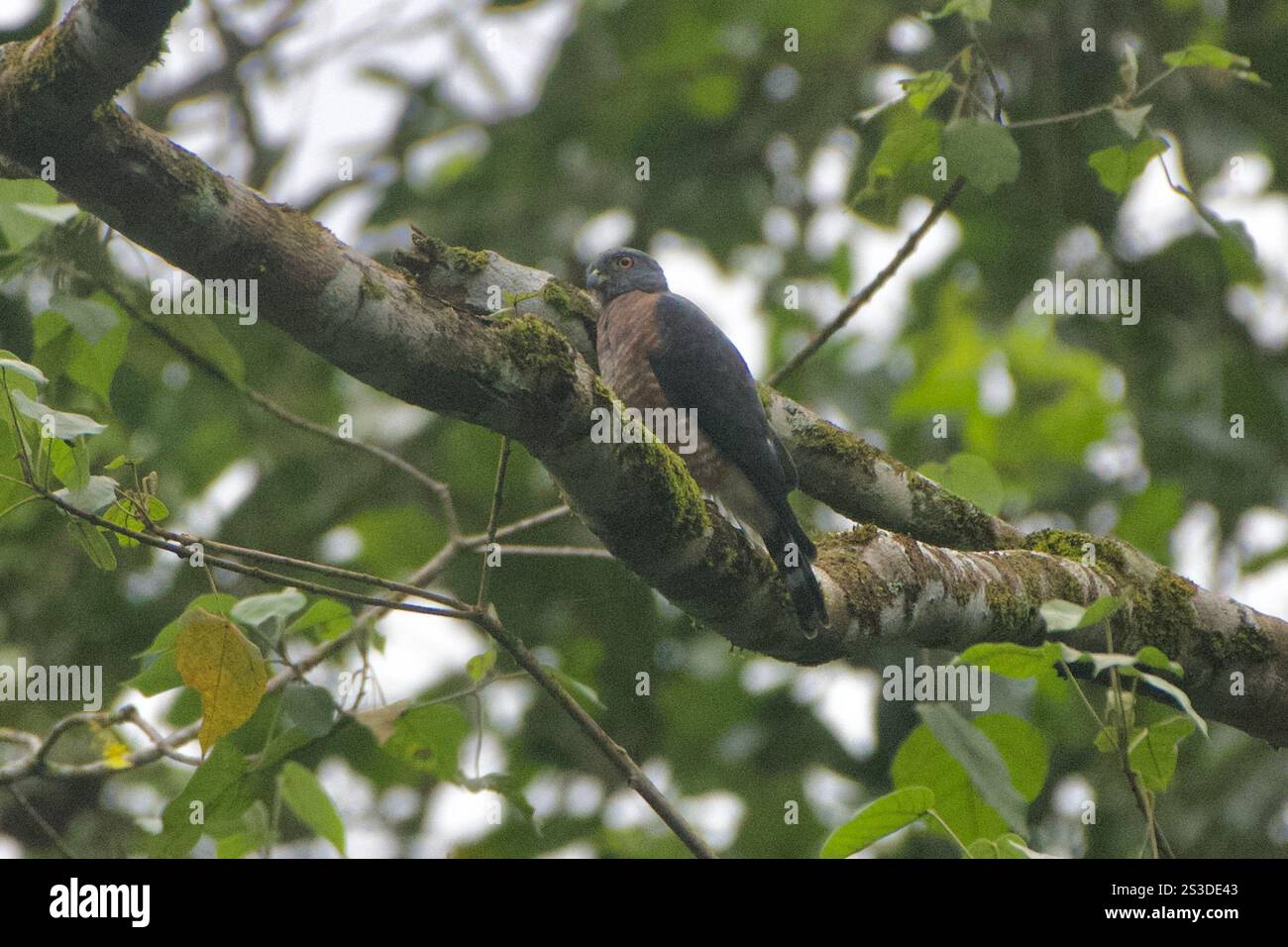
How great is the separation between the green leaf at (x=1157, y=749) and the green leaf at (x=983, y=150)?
4.83ft

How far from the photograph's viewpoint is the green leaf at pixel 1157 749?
2.94 meters

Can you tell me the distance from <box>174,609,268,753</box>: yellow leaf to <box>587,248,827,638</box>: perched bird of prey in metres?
1.34

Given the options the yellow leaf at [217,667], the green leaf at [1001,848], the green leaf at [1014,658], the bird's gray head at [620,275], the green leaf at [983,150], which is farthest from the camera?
the bird's gray head at [620,275]

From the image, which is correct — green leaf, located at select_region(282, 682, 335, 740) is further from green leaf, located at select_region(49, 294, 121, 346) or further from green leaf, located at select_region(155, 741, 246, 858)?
green leaf, located at select_region(49, 294, 121, 346)

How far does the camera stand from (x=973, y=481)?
13.7 feet

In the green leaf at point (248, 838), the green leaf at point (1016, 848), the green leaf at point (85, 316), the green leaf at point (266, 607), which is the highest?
the green leaf at point (85, 316)

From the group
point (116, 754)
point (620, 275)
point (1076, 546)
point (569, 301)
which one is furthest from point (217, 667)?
point (620, 275)

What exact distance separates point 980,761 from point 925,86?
70.5 inches

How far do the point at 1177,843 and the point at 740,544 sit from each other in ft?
14.0

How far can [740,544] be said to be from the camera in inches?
126

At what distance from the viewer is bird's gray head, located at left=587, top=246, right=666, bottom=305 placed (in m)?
5.48

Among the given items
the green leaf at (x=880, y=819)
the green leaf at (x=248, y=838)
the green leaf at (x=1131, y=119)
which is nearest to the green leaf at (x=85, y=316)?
the green leaf at (x=248, y=838)

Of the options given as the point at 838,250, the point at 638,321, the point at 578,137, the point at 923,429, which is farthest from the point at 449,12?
the point at 638,321

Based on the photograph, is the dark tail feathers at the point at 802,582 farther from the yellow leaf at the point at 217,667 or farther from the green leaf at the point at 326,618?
the yellow leaf at the point at 217,667
